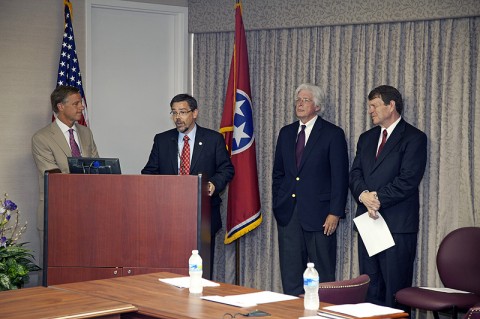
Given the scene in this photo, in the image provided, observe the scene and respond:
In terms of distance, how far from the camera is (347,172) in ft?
24.0

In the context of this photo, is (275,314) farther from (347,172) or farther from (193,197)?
(347,172)

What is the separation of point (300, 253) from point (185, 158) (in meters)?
1.30

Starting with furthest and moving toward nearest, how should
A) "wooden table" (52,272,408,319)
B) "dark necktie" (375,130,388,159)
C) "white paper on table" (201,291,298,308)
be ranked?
"dark necktie" (375,130,388,159), "white paper on table" (201,291,298,308), "wooden table" (52,272,408,319)

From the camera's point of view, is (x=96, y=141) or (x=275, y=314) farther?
(x=96, y=141)

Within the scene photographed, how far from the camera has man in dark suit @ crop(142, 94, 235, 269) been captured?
7.18 m

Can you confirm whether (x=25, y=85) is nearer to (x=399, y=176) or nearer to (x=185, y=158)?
(x=185, y=158)

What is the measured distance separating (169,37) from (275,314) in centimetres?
529

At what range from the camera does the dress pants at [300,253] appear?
7316 mm

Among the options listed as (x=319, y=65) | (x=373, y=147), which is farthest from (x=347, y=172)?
(x=319, y=65)

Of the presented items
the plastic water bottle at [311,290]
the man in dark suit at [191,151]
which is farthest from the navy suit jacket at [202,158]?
the plastic water bottle at [311,290]

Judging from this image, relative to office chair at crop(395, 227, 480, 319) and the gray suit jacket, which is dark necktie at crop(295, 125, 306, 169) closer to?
office chair at crop(395, 227, 480, 319)

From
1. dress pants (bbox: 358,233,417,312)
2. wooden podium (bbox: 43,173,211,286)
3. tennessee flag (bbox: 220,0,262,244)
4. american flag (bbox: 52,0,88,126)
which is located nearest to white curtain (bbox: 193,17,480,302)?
tennessee flag (bbox: 220,0,262,244)

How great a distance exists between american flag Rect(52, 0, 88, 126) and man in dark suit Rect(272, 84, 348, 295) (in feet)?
6.54

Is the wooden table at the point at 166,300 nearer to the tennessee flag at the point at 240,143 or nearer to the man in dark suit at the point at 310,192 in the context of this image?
the man in dark suit at the point at 310,192
